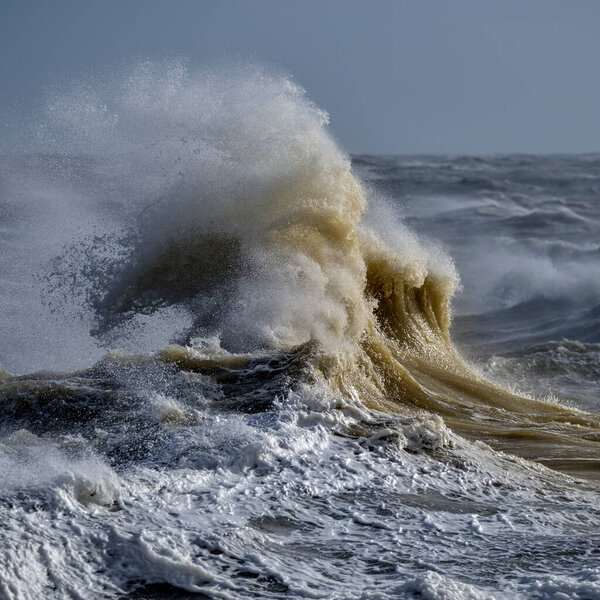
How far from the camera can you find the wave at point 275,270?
23.0ft

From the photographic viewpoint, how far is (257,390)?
606 centimetres

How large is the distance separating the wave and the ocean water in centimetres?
3

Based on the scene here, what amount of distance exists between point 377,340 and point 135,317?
2.14m

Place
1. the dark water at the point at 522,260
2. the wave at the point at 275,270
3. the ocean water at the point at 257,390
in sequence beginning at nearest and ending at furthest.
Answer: the ocean water at the point at 257,390 → the wave at the point at 275,270 → the dark water at the point at 522,260

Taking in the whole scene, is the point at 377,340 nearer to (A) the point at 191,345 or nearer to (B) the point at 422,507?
(A) the point at 191,345

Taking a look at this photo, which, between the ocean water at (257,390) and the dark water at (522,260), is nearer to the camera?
the ocean water at (257,390)

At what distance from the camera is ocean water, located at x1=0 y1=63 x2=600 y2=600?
4031 millimetres

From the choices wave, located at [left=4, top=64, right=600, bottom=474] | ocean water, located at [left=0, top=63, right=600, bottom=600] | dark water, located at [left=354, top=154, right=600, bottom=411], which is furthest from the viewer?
dark water, located at [left=354, top=154, right=600, bottom=411]

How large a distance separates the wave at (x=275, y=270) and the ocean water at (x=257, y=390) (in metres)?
0.03

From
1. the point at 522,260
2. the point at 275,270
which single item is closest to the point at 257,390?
the point at 275,270

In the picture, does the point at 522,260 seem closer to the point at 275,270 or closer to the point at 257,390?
the point at 275,270

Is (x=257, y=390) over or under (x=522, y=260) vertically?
under

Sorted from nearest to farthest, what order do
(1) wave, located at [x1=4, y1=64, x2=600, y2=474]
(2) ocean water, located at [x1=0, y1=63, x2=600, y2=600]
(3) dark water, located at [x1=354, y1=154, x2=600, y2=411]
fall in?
(2) ocean water, located at [x1=0, y1=63, x2=600, y2=600]
(1) wave, located at [x1=4, y1=64, x2=600, y2=474]
(3) dark water, located at [x1=354, y1=154, x2=600, y2=411]

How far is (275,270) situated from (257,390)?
1894 millimetres
